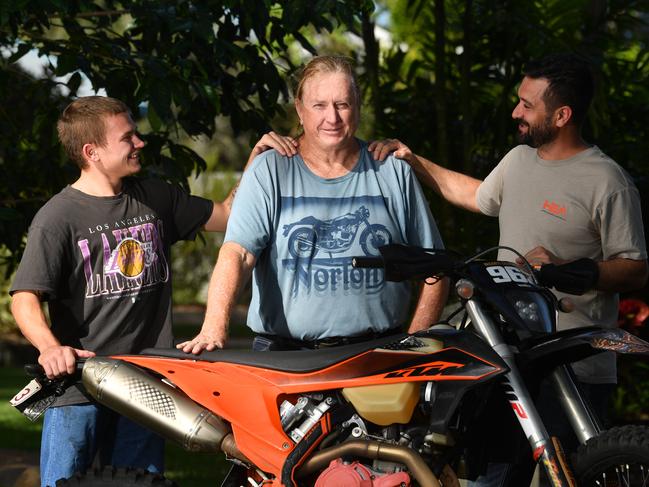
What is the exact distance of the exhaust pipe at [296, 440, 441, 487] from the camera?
3396 millimetres

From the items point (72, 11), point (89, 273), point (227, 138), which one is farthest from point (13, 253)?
point (227, 138)

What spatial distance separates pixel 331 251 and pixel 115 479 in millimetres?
1021

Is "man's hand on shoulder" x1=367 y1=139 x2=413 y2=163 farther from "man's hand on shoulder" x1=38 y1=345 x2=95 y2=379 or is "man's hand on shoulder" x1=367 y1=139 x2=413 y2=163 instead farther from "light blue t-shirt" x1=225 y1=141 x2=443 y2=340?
"man's hand on shoulder" x1=38 y1=345 x2=95 y2=379

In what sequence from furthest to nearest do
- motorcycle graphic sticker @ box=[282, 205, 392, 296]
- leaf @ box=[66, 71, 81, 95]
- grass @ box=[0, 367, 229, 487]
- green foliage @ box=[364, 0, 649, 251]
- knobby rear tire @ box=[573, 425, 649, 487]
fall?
grass @ box=[0, 367, 229, 487]
green foliage @ box=[364, 0, 649, 251]
leaf @ box=[66, 71, 81, 95]
motorcycle graphic sticker @ box=[282, 205, 392, 296]
knobby rear tire @ box=[573, 425, 649, 487]

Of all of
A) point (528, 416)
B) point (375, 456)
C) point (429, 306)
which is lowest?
point (375, 456)

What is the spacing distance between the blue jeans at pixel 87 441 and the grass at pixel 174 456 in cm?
150

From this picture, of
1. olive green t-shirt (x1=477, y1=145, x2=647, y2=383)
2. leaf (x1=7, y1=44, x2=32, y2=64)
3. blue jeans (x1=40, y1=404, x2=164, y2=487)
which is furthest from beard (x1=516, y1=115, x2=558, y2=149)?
leaf (x1=7, y1=44, x2=32, y2=64)

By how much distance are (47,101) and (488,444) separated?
3358 mm

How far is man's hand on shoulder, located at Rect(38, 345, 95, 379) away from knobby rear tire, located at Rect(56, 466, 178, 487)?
13.7 inches

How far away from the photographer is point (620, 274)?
4066mm

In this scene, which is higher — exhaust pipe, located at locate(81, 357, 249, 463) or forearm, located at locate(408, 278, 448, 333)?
forearm, located at locate(408, 278, 448, 333)

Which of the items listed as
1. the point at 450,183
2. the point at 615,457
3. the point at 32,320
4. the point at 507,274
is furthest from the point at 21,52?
the point at 615,457

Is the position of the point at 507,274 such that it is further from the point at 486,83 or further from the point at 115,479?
the point at 486,83

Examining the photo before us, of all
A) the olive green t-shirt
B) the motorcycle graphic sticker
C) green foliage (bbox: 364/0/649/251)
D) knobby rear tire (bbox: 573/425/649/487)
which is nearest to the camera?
knobby rear tire (bbox: 573/425/649/487)
